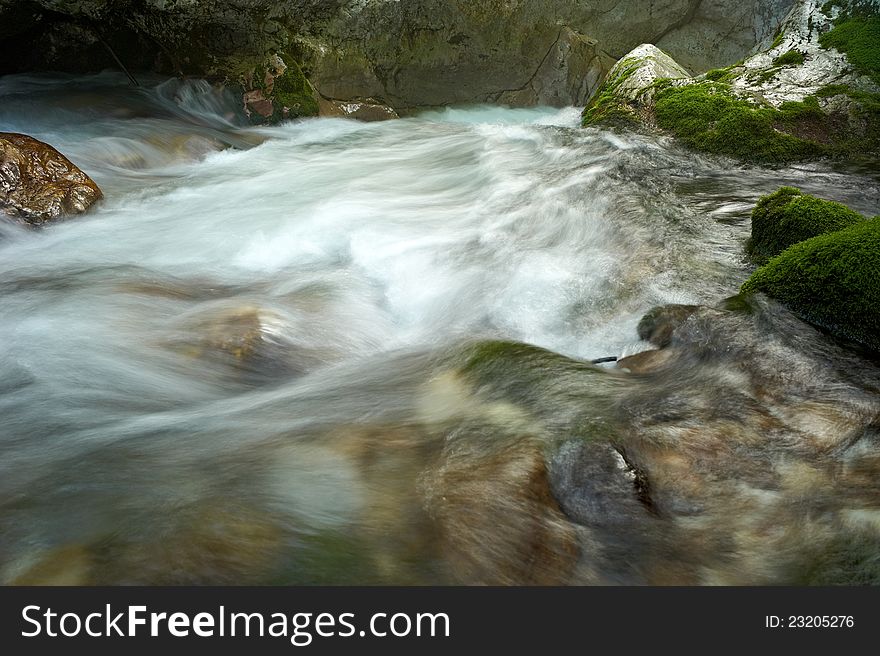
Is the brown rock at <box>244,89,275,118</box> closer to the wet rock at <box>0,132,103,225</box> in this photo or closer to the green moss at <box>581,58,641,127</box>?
the wet rock at <box>0,132,103,225</box>

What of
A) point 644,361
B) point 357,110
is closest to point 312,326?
point 644,361

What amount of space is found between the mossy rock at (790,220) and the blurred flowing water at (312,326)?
0.21 m

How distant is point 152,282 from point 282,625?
3.81 metres

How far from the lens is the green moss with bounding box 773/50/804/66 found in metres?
8.80

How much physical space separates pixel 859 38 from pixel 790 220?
5737 mm

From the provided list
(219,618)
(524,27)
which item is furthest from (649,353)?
(524,27)

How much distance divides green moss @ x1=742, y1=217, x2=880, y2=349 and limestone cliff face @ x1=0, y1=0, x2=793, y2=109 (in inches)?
405

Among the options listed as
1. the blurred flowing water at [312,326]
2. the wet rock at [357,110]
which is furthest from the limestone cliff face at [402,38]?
the blurred flowing water at [312,326]

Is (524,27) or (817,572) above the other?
(524,27)

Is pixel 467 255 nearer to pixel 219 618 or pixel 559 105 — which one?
pixel 219 618

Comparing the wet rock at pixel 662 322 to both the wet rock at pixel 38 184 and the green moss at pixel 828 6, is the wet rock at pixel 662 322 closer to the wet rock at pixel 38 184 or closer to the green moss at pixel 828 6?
the wet rock at pixel 38 184

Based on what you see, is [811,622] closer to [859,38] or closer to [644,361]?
[644,361]

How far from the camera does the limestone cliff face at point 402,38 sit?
10836 mm

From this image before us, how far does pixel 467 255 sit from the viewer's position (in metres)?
5.68
